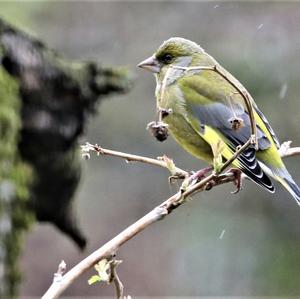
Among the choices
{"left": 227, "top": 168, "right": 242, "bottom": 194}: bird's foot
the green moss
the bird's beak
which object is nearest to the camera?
{"left": 227, "top": 168, "right": 242, "bottom": 194}: bird's foot

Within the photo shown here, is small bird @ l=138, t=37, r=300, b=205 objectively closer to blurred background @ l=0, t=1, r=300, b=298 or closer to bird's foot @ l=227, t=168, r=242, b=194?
bird's foot @ l=227, t=168, r=242, b=194

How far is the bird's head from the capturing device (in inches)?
115

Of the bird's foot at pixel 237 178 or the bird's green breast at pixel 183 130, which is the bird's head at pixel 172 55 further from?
the bird's foot at pixel 237 178

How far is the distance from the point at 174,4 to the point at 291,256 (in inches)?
94.1

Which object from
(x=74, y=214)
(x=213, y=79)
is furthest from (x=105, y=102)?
(x=213, y=79)

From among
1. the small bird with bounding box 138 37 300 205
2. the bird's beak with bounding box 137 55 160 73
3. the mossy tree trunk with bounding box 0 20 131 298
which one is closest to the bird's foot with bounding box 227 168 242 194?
the small bird with bounding box 138 37 300 205

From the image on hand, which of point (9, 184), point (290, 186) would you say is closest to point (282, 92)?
point (9, 184)

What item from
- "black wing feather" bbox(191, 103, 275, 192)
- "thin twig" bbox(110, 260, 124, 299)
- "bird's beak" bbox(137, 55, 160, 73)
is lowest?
"thin twig" bbox(110, 260, 124, 299)

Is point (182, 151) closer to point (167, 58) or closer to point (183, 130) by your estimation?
point (167, 58)

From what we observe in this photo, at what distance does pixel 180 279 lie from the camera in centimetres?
859

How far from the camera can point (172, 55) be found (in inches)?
117

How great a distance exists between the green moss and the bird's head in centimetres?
75

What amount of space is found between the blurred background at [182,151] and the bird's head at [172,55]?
121 inches

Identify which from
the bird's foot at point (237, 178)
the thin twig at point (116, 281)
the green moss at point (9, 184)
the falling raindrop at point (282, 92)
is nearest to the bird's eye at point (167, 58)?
the bird's foot at point (237, 178)
